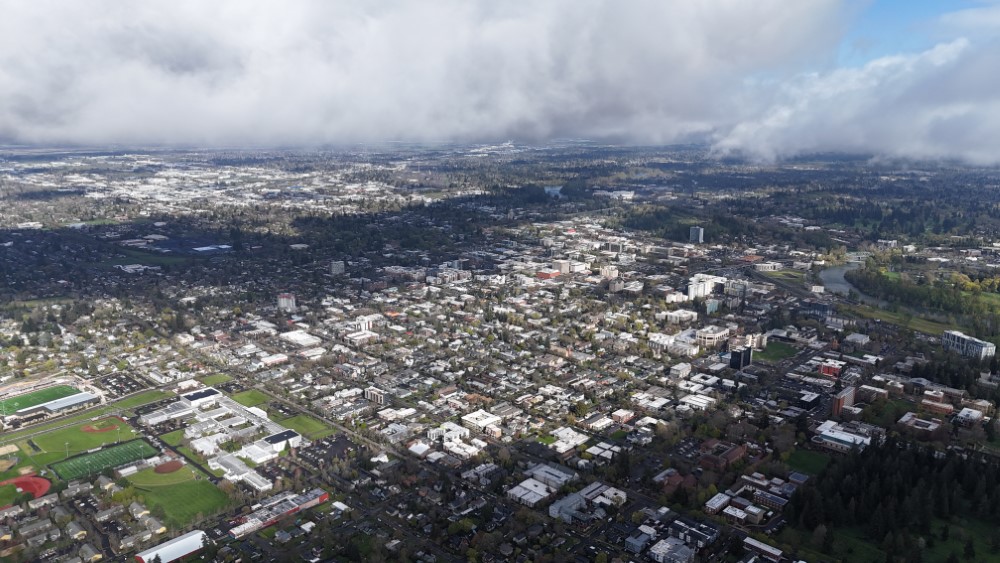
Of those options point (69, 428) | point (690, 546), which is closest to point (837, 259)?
point (690, 546)

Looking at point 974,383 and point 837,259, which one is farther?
point 837,259

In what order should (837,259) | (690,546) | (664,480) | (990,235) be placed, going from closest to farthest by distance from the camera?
(690,546) → (664,480) → (837,259) → (990,235)

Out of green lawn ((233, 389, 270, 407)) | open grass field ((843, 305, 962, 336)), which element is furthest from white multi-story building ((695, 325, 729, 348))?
green lawn ((233, 389, 270, 407))

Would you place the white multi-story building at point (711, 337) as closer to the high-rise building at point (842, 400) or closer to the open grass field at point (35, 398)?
the high-rise building at point (842, 400)

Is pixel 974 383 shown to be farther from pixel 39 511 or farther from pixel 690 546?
pixel 39 511

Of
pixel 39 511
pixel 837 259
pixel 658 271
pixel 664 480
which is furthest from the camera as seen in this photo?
pixel 837 259

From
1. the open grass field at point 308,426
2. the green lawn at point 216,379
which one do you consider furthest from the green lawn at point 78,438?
the open grass field at point 308,426
